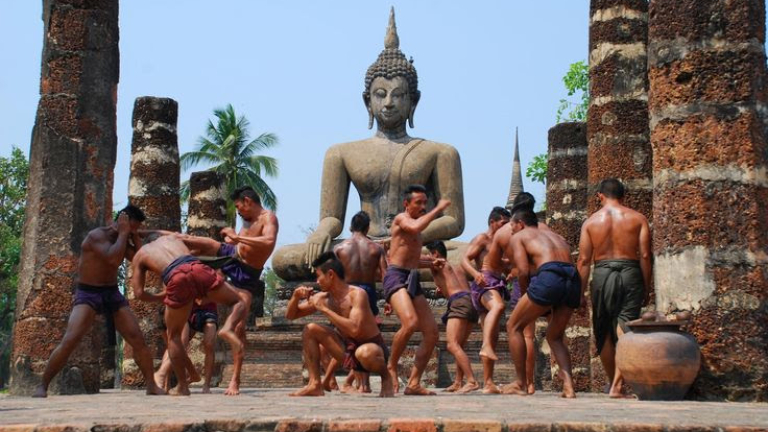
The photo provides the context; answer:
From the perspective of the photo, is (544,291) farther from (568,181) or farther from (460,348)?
(568,181)

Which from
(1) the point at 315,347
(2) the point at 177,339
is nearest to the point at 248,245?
(2) the point at 177,339

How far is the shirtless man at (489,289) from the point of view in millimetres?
11867

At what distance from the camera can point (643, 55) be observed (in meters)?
14.1

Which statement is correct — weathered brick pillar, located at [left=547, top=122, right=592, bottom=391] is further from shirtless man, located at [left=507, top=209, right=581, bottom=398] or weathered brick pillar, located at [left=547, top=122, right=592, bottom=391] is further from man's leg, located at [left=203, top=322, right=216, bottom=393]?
man's leg, located at [left=203, top=322, right=216, bottom=393]

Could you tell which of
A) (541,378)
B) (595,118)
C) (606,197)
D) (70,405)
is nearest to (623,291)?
(606,197)

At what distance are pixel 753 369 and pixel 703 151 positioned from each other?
176 cm

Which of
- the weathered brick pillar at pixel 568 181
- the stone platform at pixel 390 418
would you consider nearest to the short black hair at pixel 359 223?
the stone platform at pixel 390 418

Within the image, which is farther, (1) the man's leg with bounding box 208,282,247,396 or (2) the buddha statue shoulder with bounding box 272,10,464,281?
(2) the buddha statue shoulder with bounding box 272,10,464,281

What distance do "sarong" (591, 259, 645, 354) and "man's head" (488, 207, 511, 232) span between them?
236 cm

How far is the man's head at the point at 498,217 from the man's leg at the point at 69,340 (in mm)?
4185

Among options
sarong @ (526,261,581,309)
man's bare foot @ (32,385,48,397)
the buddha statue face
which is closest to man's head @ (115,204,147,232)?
man's bare foot @ (32,385,48,397)

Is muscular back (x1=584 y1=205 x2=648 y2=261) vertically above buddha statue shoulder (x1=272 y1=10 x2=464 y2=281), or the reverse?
buddha statue shoulder (x1=272 y1=10 x2=464 y2=281)

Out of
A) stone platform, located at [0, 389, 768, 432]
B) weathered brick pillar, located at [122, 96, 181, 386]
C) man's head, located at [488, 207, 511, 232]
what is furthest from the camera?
weathered brick pillar, located at [122, 96, 181, 386]

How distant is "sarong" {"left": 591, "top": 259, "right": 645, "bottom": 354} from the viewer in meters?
10.5
